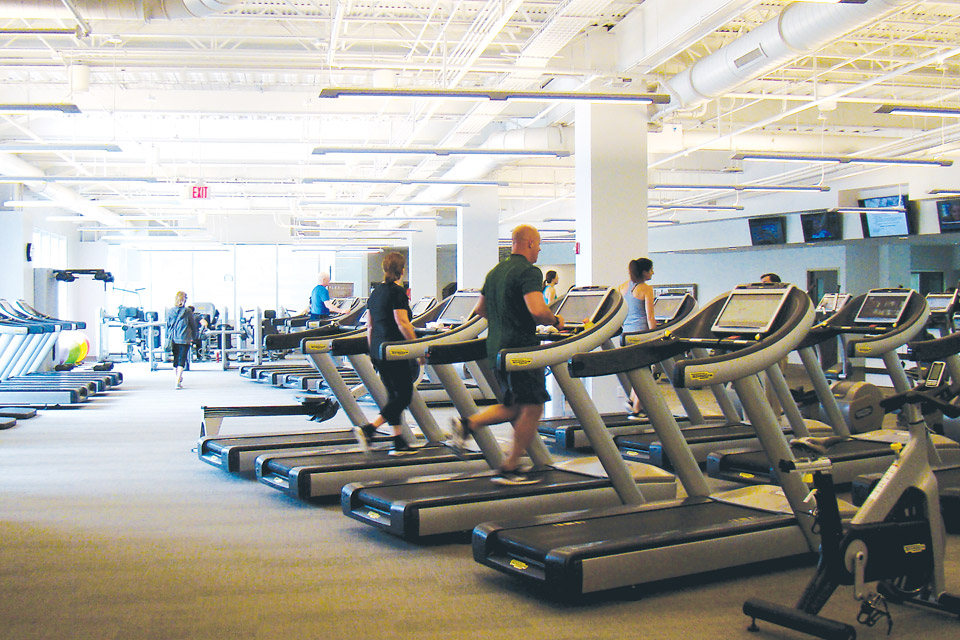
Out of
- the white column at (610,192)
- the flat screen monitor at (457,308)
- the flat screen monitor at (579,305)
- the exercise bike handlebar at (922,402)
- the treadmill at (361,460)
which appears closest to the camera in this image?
the exercise bike handlebar at (922,402)

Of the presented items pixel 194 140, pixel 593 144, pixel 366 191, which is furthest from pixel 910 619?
pixel 366 191

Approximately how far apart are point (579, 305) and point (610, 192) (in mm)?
3385

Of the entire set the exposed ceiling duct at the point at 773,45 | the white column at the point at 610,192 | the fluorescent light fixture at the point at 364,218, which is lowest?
the white column at the point at 610,192

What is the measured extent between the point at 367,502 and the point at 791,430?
275 cm

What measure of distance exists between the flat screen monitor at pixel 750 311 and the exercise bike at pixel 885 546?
0.88 m

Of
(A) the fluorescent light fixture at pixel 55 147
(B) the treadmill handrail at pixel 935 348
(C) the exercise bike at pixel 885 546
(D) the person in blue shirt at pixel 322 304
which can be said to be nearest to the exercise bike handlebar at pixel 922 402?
(C) the exercise bike at pixel 885 546

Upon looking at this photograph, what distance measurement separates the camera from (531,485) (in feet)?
14.5

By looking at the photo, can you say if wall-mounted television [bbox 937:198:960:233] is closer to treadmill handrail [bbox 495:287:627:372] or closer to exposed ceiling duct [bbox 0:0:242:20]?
exposed ceiling duct [bbox 0:0:242:20]

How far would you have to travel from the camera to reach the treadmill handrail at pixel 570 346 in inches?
154

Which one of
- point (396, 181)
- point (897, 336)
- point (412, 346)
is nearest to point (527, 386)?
point (412, 346)

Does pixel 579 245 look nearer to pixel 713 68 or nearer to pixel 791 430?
pixel 713 68

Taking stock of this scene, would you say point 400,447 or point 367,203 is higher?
point 367,203

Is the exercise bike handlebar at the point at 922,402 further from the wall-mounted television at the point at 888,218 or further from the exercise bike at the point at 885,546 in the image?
the wall-mounted television at the point at 888,218

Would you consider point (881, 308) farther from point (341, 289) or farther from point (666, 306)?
point (341, 289)
